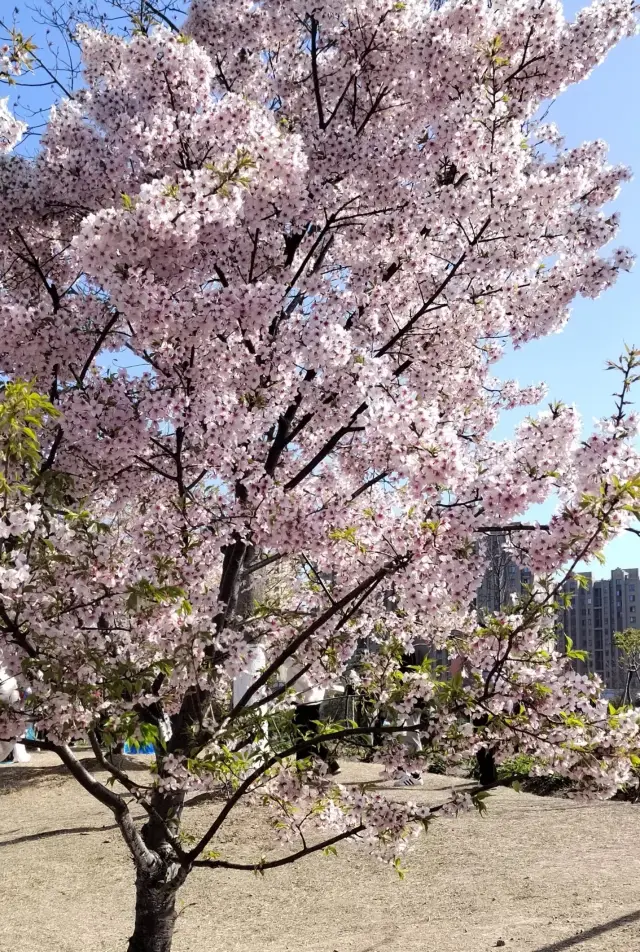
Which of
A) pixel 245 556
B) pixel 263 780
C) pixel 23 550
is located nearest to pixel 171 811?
pixel 263 780

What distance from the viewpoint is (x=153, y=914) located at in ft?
12.7

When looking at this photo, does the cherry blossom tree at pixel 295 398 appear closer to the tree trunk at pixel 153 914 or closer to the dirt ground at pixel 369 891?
the tree trunk at pixel 153 914

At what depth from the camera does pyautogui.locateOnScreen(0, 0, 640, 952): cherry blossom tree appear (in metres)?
3.19

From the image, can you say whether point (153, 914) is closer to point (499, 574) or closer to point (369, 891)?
point (369, 891)

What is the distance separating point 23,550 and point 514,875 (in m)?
4.79

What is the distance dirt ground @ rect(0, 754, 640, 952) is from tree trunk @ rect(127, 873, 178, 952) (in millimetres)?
401

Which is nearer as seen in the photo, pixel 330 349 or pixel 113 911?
pixel 330 349

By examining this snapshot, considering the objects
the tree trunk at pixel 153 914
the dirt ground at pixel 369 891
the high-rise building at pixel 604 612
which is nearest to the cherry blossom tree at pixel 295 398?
the tree trunk at pixel 153 914

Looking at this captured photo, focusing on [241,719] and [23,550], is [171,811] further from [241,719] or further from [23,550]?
[23,550]

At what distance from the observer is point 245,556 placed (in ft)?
14.6

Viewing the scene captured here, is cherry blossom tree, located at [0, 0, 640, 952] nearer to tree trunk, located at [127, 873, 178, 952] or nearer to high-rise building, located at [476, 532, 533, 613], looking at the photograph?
tree trunk, located at [127, 873, 178, 952]

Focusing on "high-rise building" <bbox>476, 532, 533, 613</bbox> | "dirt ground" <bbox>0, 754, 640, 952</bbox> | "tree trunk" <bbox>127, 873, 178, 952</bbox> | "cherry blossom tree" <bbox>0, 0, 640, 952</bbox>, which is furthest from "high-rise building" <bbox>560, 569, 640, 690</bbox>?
"tree trunk" <bbox>127, 873, 178, 952</bbox>

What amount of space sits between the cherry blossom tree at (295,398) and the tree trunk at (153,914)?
14 mm

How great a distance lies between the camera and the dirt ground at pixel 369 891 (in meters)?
4.98
